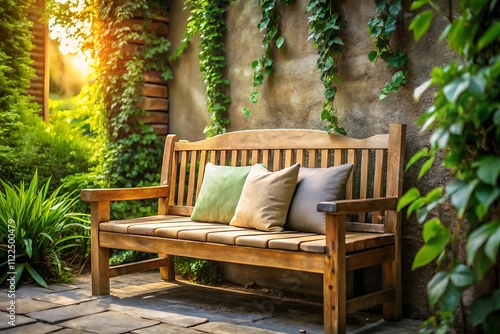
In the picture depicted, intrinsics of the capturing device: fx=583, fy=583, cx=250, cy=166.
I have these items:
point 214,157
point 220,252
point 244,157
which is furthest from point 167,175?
point 220,252

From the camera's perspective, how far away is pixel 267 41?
13.1 ft

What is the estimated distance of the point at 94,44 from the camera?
4891 mm

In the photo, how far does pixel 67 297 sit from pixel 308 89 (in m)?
2.03

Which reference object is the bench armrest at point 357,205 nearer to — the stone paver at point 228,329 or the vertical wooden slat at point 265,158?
the stone paver at point 228,329

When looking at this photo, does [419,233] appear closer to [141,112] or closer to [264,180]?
[264,180]

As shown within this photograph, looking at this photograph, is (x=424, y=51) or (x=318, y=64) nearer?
(x=424, y=51)

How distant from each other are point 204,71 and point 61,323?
85.7 inches

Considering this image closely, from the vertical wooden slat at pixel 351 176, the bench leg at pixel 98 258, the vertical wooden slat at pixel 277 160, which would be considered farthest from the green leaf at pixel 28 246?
the vertical wooden slat at pixel 351 176

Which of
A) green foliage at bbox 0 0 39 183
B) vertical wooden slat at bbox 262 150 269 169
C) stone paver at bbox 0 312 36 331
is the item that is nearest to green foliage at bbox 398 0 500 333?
vertical wooden slat at bbox 262 150 269 169

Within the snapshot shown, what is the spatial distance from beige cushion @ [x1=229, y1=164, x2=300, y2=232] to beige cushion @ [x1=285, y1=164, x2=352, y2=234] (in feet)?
0.17

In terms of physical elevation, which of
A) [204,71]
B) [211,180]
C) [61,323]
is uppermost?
[204,71]

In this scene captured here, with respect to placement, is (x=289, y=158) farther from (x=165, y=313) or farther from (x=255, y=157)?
(x=165, y=313)

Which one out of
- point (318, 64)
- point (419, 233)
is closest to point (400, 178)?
point (419, 233)

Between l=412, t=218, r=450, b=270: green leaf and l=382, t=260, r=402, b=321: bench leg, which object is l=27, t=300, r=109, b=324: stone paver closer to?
l=382, t=260, r=402, b=321: bench leg
